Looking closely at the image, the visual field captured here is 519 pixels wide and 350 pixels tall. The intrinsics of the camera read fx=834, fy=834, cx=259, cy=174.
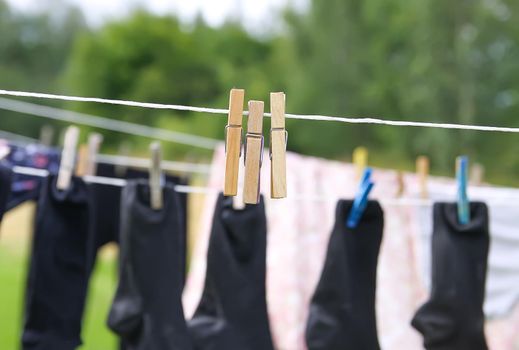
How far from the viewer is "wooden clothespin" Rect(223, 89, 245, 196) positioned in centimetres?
138

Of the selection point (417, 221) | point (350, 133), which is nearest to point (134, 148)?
point (350, 133)

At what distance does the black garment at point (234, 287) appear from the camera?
6.01 feet

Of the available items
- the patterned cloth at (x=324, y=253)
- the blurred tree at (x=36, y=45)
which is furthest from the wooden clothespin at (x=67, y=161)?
the blurred tree at (x=36, y=45)

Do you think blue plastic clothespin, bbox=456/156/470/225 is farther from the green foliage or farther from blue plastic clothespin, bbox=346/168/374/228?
the green foliage

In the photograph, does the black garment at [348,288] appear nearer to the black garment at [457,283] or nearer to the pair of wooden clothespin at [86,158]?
the black garment at [457,283]

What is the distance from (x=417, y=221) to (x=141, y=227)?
3.81 feet

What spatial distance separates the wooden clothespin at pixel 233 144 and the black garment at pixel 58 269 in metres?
0.71

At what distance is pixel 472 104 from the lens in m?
7.96

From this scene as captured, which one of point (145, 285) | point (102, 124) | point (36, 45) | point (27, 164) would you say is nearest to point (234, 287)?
point (145, 285)

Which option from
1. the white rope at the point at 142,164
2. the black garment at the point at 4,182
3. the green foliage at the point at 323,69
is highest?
the green foliage at the point at 323,69

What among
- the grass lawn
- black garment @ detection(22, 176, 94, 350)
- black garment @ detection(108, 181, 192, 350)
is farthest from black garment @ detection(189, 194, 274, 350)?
the grass lawn

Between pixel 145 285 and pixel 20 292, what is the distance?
16.6 feet

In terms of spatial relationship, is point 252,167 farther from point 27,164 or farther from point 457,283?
point 27,164

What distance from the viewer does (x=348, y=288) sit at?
1859 mm
